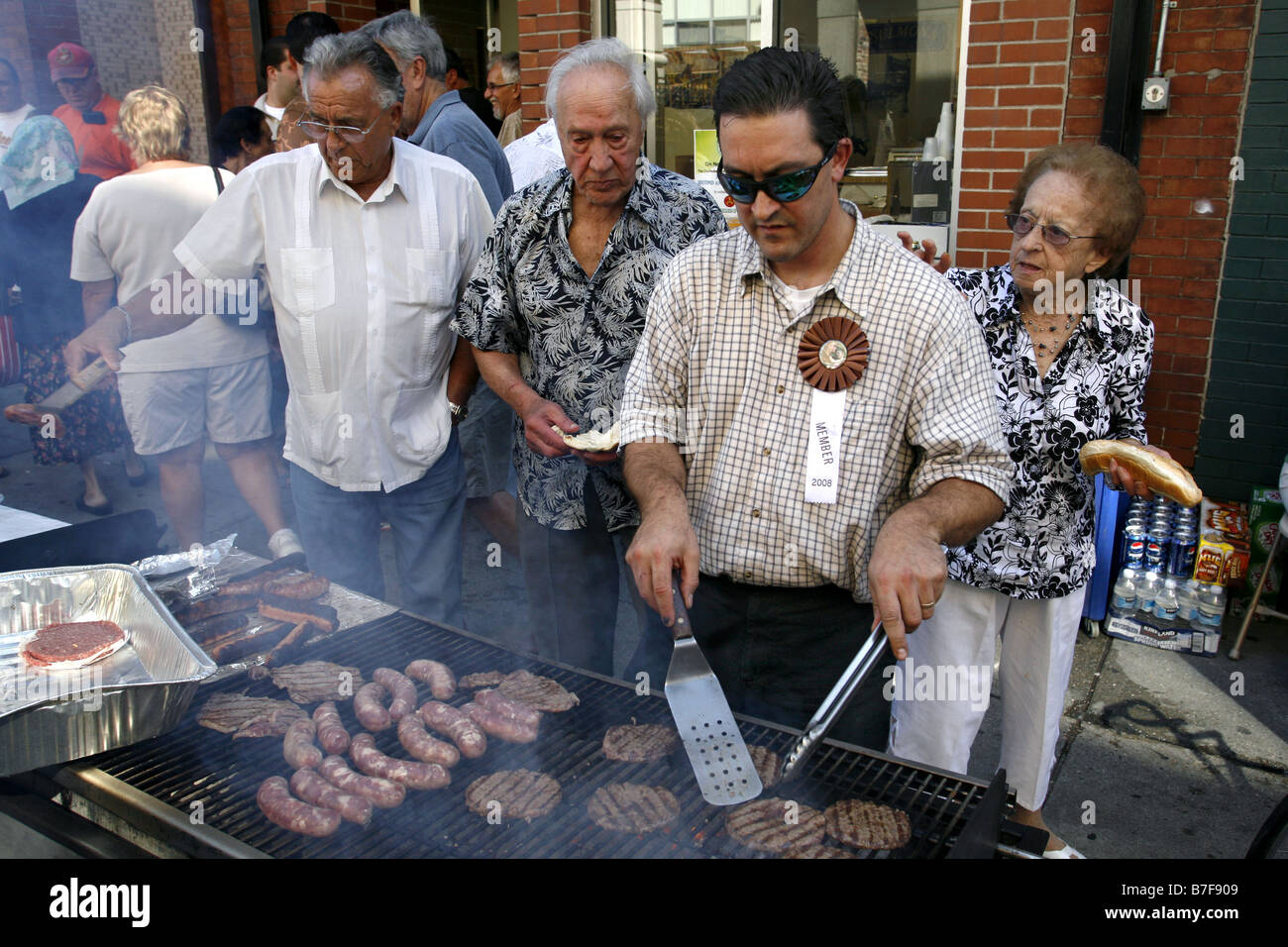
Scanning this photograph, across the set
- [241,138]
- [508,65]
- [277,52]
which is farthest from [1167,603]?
[277,52]

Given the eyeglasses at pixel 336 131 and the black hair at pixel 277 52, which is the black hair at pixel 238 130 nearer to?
the black hair at pixel 277 52

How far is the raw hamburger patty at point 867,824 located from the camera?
197 cm

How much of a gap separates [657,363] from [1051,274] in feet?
4.13

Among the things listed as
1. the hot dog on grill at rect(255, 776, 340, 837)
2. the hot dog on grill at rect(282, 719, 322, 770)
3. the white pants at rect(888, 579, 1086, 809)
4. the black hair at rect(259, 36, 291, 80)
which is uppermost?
the black hair at rect(259, 36, 291, 80)

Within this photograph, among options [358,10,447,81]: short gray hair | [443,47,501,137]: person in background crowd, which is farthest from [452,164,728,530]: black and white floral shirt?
[443,47,501,137]: person in background crowd

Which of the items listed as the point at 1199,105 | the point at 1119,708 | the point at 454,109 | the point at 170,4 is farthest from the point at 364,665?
the point at 170,4

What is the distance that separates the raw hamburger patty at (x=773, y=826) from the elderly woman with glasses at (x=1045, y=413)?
37.6 inches

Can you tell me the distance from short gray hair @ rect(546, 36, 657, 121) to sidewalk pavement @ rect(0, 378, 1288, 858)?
2.83 meters

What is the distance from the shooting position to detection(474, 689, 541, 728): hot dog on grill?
7.93 ft

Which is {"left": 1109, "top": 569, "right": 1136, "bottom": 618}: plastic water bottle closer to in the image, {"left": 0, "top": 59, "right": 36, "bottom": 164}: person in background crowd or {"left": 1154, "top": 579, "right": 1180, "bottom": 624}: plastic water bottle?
{"left": 1154, "top": 579, "right": 1180, "bottom": 624}: plastic water bottle

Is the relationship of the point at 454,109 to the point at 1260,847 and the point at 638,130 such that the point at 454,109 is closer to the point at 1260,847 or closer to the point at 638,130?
the point at 638,130

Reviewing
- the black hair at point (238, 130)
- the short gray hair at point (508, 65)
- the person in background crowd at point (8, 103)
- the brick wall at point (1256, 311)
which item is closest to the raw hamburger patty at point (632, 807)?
the brick wall at point (1256, 311)

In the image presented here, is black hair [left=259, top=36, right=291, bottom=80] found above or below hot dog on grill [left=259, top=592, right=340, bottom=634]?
above

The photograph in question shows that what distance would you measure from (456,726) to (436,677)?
24 cm
